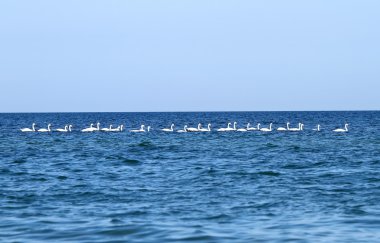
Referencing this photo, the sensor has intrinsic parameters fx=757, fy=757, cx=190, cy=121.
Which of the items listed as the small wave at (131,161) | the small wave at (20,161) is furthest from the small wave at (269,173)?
the small wave at (20,161)

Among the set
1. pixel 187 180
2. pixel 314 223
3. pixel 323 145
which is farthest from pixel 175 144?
pixel 314 223

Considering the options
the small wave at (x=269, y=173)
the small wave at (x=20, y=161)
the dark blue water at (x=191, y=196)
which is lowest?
the small wave at (x=20, y=161)

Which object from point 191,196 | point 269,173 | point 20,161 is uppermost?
point 269,173

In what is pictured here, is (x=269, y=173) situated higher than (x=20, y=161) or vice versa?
(x=269, y=173)

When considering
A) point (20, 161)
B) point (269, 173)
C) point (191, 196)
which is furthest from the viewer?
point (20, 161)

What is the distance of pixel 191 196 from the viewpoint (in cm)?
2156

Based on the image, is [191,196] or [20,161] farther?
[20,161]

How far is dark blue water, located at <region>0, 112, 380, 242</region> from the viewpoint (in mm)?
15820

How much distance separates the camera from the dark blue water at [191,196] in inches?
623

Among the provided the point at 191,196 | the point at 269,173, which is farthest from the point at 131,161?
the point at 191,196

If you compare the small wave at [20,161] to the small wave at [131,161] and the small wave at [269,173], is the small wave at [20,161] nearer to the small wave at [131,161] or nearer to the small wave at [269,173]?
the small wave at [131,161]

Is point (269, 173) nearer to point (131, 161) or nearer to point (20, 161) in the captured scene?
point (131, 161)

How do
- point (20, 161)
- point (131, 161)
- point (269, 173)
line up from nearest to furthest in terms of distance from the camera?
point (269, 173) < point (131, 161) < point (20, 161)

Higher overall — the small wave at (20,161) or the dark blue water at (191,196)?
the dark blue water at (191,196)
